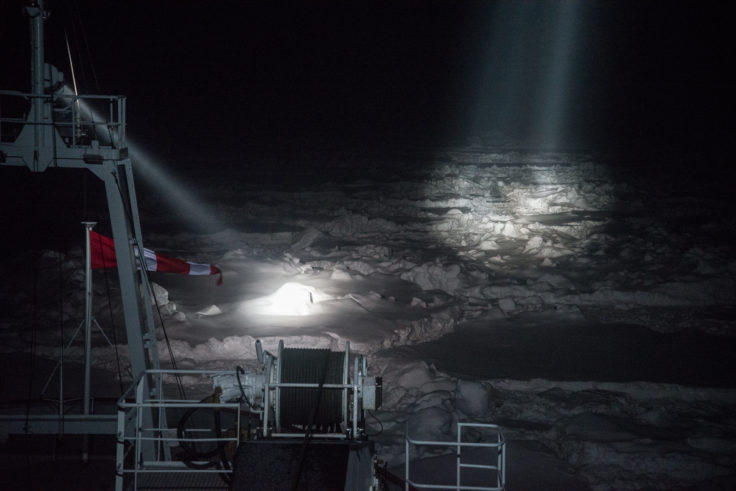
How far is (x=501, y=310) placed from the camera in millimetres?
15305

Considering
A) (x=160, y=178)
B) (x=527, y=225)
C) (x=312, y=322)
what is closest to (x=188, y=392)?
(x=312, y=322)

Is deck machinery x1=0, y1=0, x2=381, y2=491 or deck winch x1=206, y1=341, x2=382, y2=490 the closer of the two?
deck winch x1=206, y1=341, x2=382, y2=490

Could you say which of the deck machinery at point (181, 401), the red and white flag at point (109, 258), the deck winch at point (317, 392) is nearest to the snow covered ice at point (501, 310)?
the red and white flag at point (109, 258)

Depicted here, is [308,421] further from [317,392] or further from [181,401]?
[181,401]

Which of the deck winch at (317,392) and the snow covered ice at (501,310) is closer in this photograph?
the deck winch at (317,392)

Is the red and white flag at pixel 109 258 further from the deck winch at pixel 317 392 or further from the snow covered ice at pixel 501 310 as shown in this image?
the deck winch at pixel 317 392

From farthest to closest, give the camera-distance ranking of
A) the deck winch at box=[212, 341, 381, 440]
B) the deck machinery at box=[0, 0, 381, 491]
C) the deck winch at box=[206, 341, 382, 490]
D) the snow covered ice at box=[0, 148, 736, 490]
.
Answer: the snow covered ice at box=[0, 148, 736, 490] → the deck winch at box=[212, 341, 381, 440] → the deck machinery at box=[0, 0, 381, 491] → the deck winch at box=[206, 341, 382, 490]

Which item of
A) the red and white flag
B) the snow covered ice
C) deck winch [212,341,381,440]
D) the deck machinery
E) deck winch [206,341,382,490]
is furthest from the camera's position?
the snow covered ice

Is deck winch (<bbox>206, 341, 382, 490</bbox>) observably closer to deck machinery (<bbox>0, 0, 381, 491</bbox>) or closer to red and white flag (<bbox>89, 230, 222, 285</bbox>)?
deck machinery (<bbox>0, 0, 381, 491</bbox>)

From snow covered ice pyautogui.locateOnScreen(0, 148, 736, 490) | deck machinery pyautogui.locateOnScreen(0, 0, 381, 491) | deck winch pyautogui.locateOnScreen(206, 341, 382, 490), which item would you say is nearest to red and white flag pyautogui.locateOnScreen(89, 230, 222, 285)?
deck machinery pyautogui.locateOnScreen(0, 0, 381, 491)

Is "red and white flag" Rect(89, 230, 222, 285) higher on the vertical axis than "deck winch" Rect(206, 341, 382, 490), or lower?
higher

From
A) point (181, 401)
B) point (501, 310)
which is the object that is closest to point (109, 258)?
point (181, 401)

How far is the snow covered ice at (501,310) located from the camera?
32.8 ft

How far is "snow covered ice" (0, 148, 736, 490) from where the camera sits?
9992mm
